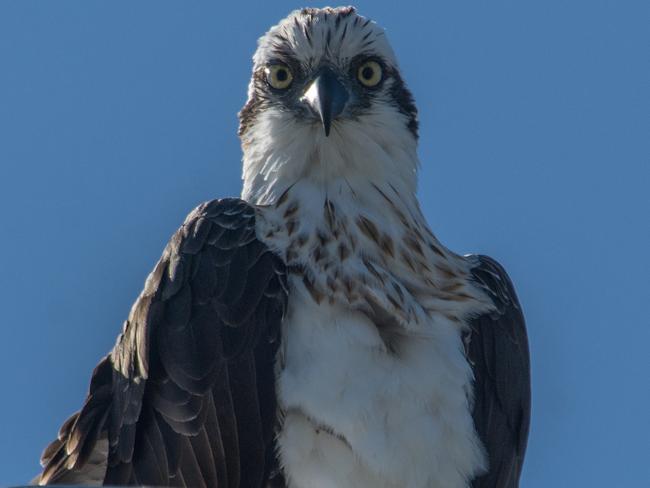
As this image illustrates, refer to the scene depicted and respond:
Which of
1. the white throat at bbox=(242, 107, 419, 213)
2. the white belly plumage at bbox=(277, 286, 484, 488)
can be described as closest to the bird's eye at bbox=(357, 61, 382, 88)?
the white throat at bbox=(242, 107, 419, 213)

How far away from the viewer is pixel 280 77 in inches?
306

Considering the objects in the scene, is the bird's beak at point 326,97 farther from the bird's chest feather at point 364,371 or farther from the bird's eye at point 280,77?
the bird's chest feather at point 364,371

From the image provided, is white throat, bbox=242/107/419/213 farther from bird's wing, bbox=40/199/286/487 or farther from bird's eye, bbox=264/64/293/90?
bird's wing, bbox=40/199/286/487

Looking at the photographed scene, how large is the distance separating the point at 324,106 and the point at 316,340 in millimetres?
1258

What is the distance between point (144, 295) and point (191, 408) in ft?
2.11

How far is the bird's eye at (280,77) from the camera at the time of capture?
775 cm

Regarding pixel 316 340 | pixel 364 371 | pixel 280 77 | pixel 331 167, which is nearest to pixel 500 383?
pixel 364 371

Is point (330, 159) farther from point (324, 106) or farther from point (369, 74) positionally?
point (369, 74)

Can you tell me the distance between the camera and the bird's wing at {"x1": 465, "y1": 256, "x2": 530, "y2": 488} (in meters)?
7.09

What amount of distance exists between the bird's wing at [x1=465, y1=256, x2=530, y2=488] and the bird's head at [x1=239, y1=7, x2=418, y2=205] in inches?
33.4

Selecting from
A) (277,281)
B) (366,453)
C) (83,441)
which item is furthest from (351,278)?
(83,441)

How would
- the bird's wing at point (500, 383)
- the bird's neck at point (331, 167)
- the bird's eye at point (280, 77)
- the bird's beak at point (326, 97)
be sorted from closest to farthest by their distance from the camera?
the bird's wing at point (500, 383), the bird's beak at point (326, 97), the bird's neck at point (331, 167), the bird's eye at point (280, 77)

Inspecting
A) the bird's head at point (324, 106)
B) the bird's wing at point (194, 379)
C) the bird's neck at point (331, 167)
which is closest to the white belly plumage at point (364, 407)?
the bird's wing at point (194, 379)

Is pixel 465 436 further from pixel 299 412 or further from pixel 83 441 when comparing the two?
pixel 83 441
